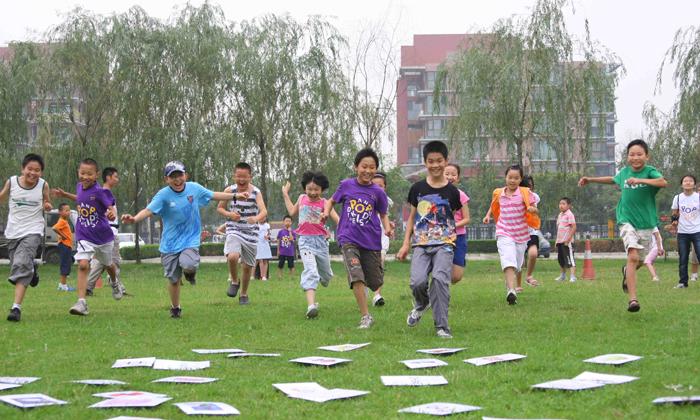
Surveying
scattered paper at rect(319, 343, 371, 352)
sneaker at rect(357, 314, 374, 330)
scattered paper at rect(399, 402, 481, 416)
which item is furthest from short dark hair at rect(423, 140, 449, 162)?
scattered paper at rect(399, 402, 481, 416)

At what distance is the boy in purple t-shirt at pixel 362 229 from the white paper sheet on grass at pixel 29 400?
4.28m

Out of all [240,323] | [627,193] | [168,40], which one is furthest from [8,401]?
[168,40]

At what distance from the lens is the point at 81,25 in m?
27.8

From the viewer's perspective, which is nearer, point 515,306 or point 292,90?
point 515,306

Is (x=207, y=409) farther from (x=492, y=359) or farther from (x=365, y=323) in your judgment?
(x=365, y=323)

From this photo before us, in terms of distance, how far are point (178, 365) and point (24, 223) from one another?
15.1ft

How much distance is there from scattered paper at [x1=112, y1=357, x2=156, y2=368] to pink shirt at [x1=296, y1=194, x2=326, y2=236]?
4.31 m

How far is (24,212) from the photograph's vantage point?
1017cm

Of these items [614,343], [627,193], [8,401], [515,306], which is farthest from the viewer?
[515,306]

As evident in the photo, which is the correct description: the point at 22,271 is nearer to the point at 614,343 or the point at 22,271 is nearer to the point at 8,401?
the point at 8,401

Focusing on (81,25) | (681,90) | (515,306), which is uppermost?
(81,25)

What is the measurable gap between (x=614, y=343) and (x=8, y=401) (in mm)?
4738

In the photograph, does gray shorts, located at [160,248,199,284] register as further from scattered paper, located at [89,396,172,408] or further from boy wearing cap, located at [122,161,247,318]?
scattered paper, located at [89,396,172,408]

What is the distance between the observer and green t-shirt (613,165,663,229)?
9.44 meters
